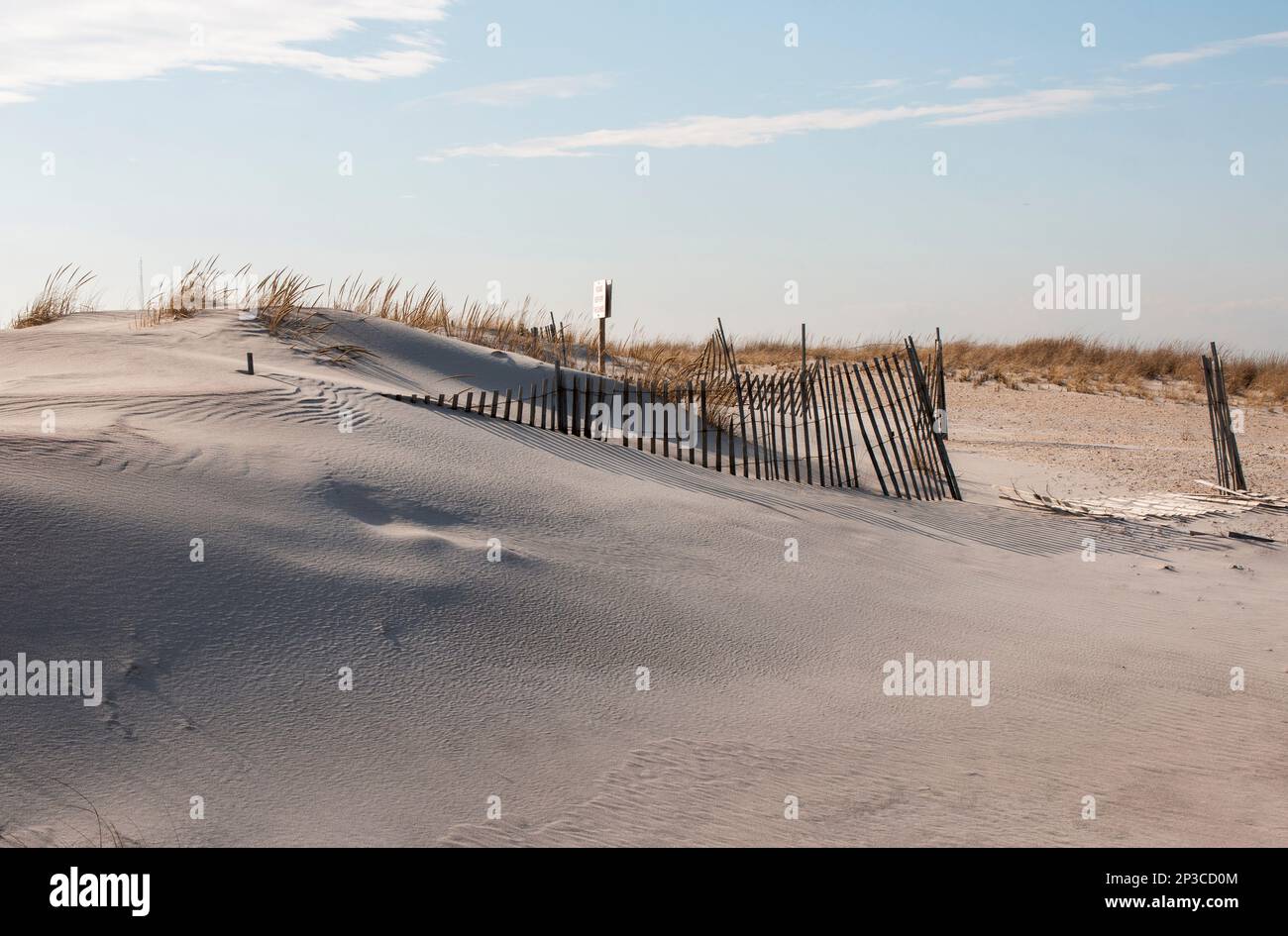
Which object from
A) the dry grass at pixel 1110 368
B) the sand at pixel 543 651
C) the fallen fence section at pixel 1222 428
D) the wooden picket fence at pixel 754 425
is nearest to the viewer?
the sand at pixel 543 651

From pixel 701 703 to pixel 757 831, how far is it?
105 cm

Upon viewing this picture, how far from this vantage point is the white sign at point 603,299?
41.4 feet


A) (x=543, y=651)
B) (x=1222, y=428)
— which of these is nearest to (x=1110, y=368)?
(x=1222, y=428)

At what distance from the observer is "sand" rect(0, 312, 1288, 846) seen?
3.59m

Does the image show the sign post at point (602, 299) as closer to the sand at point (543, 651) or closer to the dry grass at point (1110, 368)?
the sand at point (543, 651)

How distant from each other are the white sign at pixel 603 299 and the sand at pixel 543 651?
4851mm

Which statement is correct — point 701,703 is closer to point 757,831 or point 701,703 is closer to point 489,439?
point 757,831

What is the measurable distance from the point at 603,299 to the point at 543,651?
8359 mm

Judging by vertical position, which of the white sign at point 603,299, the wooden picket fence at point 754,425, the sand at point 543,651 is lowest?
the sand at point 543,651

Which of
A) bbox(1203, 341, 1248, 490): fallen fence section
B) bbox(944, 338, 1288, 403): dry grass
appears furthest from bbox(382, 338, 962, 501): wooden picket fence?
bbox(944, 338, 1288, 403): dry grass

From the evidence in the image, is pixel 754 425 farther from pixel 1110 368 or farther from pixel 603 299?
pixel 1110 368

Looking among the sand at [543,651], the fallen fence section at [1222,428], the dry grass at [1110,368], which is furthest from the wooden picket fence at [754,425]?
the dry grass at [1110,368]

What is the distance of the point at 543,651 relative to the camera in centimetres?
480
